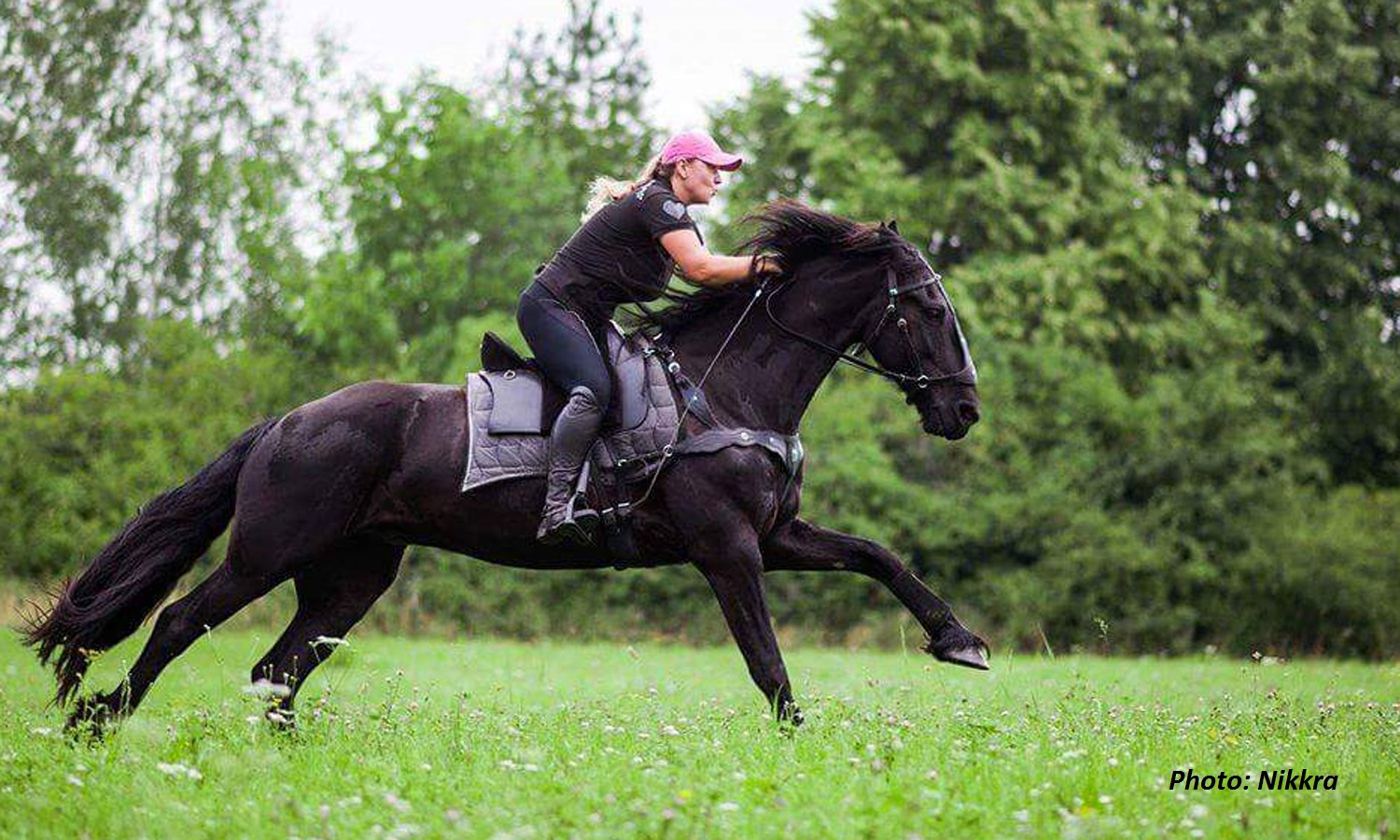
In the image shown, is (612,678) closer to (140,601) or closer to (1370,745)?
(140,601)

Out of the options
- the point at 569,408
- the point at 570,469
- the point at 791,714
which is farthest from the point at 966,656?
the point at 569,408

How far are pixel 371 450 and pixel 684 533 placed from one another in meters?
1.78

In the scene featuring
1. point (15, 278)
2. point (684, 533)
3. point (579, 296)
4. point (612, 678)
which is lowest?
point (612, 678)

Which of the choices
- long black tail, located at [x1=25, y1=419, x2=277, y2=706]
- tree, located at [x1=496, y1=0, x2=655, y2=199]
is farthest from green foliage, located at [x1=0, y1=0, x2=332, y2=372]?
long black tail, located at [x1=25, y1=419, x2=277, y2=706]

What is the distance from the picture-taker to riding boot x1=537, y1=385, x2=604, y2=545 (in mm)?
8258

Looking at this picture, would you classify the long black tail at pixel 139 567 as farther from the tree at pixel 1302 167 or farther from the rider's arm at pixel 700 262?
the tree at pixel 1302 167

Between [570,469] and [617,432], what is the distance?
0.32m

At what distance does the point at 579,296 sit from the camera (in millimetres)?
8594

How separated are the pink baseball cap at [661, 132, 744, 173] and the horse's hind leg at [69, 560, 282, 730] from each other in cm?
315

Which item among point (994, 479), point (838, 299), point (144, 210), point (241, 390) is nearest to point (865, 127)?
point (994, 479)

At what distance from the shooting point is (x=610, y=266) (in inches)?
338

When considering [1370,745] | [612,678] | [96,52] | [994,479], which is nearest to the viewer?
[1370,745]

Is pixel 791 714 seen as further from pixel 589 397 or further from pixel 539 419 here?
pixel 539 419

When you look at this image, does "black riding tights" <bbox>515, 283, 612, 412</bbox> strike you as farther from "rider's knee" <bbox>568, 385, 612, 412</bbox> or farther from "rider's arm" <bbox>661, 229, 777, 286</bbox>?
"rider's arm" <bbox>661, 229, 777, 286</bbox>
